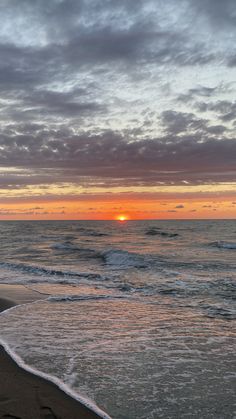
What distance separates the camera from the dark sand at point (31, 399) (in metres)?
4.57

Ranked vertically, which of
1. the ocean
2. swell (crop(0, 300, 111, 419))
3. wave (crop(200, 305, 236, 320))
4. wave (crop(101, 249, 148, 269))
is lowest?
wave (crop(101, 249, 148, 269))

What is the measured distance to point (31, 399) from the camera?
16.2 feet

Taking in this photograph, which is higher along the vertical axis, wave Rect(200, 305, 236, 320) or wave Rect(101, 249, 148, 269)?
wave Rect(200, 305, 236, 320)

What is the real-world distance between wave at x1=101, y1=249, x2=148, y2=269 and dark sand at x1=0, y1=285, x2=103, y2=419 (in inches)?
627

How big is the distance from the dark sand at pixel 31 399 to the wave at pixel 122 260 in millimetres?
15917

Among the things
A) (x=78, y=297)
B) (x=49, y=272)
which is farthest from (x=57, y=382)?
(x=49, y=272)

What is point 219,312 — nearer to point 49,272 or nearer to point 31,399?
point 31,399

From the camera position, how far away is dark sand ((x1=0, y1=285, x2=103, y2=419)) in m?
4.57

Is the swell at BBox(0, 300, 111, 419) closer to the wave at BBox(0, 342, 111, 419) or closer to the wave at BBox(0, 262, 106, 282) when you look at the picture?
the wave at BBox(0, 342, 111, 419)

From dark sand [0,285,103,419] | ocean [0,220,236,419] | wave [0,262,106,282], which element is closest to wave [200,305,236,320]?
ocean [0,220,236,419]

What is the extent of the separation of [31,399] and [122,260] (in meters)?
19.5

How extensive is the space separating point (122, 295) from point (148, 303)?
1572 millimetres

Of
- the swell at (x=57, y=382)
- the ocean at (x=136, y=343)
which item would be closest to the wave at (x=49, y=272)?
the ocean at (x=136, y=343)

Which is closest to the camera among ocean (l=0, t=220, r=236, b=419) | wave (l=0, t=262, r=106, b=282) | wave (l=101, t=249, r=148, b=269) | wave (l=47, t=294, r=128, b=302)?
ocean (l=0, t=220, r=236, b=419)
